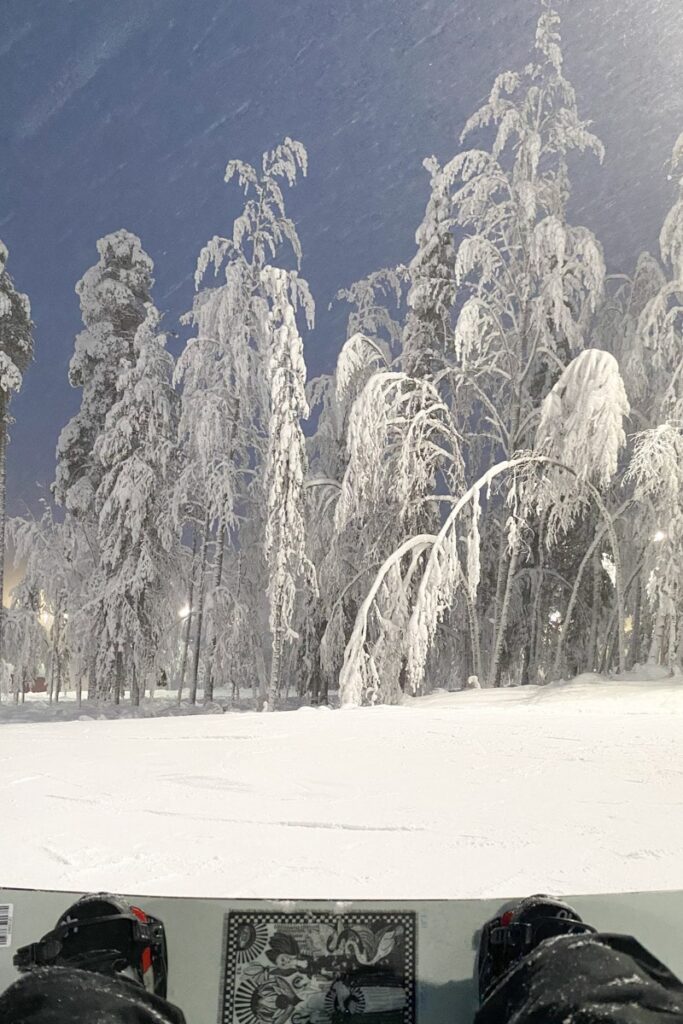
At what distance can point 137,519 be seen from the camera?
1697 mm

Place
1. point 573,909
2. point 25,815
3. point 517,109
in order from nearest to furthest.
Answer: point 573,909 → point 25,815 → point 517,109

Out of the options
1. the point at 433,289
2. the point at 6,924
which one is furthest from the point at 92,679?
the point at 433,289

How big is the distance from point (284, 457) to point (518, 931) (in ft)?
3.06

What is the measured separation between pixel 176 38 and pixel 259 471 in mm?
894

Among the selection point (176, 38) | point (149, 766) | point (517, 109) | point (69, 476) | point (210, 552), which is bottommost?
point (149, 766)

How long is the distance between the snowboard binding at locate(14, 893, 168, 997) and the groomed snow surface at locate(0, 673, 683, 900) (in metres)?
0.14

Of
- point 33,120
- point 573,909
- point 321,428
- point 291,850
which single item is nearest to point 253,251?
point 321,428

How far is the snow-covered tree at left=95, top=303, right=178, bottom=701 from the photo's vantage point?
1.70 m

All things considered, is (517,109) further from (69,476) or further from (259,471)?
(69,476)

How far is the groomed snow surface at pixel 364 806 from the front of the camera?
1.41m

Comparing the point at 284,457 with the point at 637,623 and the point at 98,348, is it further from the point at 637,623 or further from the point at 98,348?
the point at 637,623

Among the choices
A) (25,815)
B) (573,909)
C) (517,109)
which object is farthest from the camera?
(517,109)

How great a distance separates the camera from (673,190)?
1703mm

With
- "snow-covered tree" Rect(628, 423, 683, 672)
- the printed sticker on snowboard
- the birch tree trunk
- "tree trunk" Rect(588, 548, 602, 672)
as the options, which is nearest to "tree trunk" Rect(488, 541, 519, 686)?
"tree trunk" Rect(588, 548, 602, 672)
